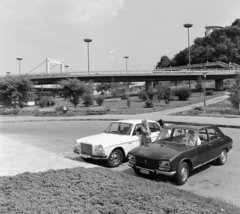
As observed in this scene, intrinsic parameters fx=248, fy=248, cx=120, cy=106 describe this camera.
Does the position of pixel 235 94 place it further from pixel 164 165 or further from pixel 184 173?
pixel 164 165

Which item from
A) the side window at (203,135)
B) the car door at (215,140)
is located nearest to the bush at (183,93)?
the car door at (215,140)

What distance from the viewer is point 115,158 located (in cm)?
827

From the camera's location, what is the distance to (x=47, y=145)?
12180 mm

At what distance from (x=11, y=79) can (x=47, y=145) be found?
32.6m

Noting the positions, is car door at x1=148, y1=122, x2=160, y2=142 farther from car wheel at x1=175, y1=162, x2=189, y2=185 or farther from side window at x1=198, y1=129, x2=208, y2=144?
car wheel at x1=175, y1=162, x2=189, y2=185

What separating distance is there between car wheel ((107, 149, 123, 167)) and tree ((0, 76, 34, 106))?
115 ft

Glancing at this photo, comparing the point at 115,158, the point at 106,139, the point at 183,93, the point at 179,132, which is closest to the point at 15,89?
the point at 183,93

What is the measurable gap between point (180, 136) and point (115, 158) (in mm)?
2285

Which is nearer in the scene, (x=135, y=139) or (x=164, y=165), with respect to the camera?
(x=164, y=165)

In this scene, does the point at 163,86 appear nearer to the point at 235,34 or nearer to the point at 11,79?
the point at 11,79

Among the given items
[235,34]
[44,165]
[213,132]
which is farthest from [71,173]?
[235,34]

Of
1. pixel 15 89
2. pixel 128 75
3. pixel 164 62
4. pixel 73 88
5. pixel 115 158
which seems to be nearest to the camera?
pixel 115 158

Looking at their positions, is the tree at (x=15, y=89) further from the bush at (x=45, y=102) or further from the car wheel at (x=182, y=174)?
the car wheel at (x=182, y=174)

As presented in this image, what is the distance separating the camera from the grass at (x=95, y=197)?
4285 millimetres
